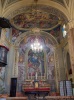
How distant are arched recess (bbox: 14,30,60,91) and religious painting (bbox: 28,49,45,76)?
39 centimetres

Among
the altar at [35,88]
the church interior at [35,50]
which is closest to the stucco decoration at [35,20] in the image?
the church interior at [35,50]

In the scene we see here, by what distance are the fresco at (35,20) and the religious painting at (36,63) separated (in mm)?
3332

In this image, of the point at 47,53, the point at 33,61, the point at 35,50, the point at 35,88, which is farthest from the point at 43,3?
the point at 35,88

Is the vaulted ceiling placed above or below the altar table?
above

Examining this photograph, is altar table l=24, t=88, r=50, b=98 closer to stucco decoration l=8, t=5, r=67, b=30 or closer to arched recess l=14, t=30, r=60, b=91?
arched recess l=14, t=30, r=60, b=91

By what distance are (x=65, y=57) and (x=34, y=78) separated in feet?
13.5

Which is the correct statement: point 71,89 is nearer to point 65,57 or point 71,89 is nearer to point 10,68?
point 65,57

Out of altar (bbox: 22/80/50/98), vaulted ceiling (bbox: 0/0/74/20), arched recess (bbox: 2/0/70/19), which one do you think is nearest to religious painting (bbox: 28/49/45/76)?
altar (bbox: 22/80/50/98)

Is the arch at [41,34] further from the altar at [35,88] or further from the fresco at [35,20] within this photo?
the altar at [35,88]

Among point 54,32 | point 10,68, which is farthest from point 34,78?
point 54,32

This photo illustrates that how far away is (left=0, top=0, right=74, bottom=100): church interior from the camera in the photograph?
35.0ft

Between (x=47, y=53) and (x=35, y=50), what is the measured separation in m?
1.86

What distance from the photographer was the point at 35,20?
14227 mm

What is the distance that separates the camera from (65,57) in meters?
13.2
